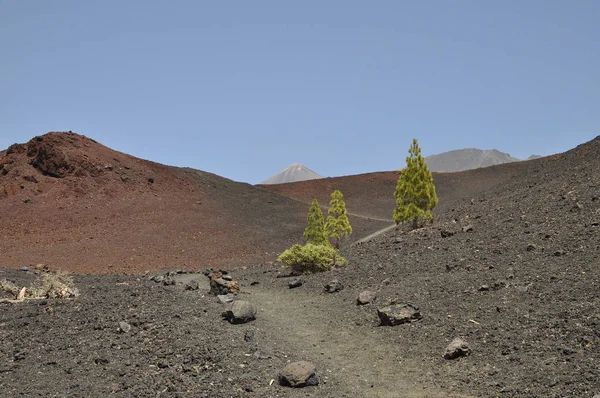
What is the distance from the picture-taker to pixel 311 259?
17.9m

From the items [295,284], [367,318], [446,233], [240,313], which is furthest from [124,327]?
[446,233]

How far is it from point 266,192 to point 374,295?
1274 inches

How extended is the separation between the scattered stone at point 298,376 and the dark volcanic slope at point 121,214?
696 inches

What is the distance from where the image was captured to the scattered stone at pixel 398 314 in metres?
10.0

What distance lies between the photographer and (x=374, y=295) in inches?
481

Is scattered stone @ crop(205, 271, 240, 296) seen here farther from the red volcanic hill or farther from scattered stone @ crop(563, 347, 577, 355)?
the red volcanic hill

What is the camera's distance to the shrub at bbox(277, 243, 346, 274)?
1773 centimetres

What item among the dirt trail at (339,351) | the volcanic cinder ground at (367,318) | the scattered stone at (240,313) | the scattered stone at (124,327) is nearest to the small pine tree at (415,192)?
the volcanic cinder ground at (367,318)

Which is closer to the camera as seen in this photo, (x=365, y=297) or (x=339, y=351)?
→ (x=339, y=351)

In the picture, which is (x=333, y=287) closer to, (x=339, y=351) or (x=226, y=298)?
(x=226, y=298)

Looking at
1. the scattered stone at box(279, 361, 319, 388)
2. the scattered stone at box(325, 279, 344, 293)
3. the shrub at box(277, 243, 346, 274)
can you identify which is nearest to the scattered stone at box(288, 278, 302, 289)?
the shrub at box(277, 243, 346, 274)

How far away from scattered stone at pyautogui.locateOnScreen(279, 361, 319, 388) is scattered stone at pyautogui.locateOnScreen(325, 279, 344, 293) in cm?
674

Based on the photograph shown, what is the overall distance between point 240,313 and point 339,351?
8.21 ft

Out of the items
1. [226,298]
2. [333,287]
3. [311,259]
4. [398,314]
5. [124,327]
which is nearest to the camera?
[124,327]
